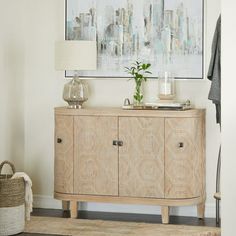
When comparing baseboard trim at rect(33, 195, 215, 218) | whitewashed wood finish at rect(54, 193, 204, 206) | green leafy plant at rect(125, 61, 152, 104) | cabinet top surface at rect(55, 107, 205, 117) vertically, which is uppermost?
green leafy plant at rect(125, 61, 152, 104)

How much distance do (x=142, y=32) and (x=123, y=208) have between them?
147 centimetres

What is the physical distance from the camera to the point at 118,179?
4422 mm

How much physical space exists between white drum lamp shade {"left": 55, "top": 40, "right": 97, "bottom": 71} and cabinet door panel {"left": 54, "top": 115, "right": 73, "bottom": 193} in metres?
0.42

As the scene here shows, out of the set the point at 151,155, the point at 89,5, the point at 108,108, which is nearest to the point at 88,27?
the point at 89,5

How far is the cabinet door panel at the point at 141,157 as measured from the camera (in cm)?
432

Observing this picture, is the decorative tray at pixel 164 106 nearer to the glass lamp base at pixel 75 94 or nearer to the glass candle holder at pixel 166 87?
the glass candle holder at pixel 166 87

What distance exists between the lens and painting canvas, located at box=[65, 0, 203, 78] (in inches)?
180

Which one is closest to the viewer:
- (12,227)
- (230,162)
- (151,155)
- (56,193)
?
(230,162)

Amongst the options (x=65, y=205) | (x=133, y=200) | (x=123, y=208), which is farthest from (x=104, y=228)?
(x=65, y=205)

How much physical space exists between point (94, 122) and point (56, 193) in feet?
2.25

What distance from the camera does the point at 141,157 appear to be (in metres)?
4.37

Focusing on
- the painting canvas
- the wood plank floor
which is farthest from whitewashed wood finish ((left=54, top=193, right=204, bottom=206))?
the painting canvas

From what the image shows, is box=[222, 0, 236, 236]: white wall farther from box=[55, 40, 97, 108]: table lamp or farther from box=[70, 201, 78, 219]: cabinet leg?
box=[70, 201, 78, 219]: cabinet leg

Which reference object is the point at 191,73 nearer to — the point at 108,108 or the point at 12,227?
the point at 108,108
